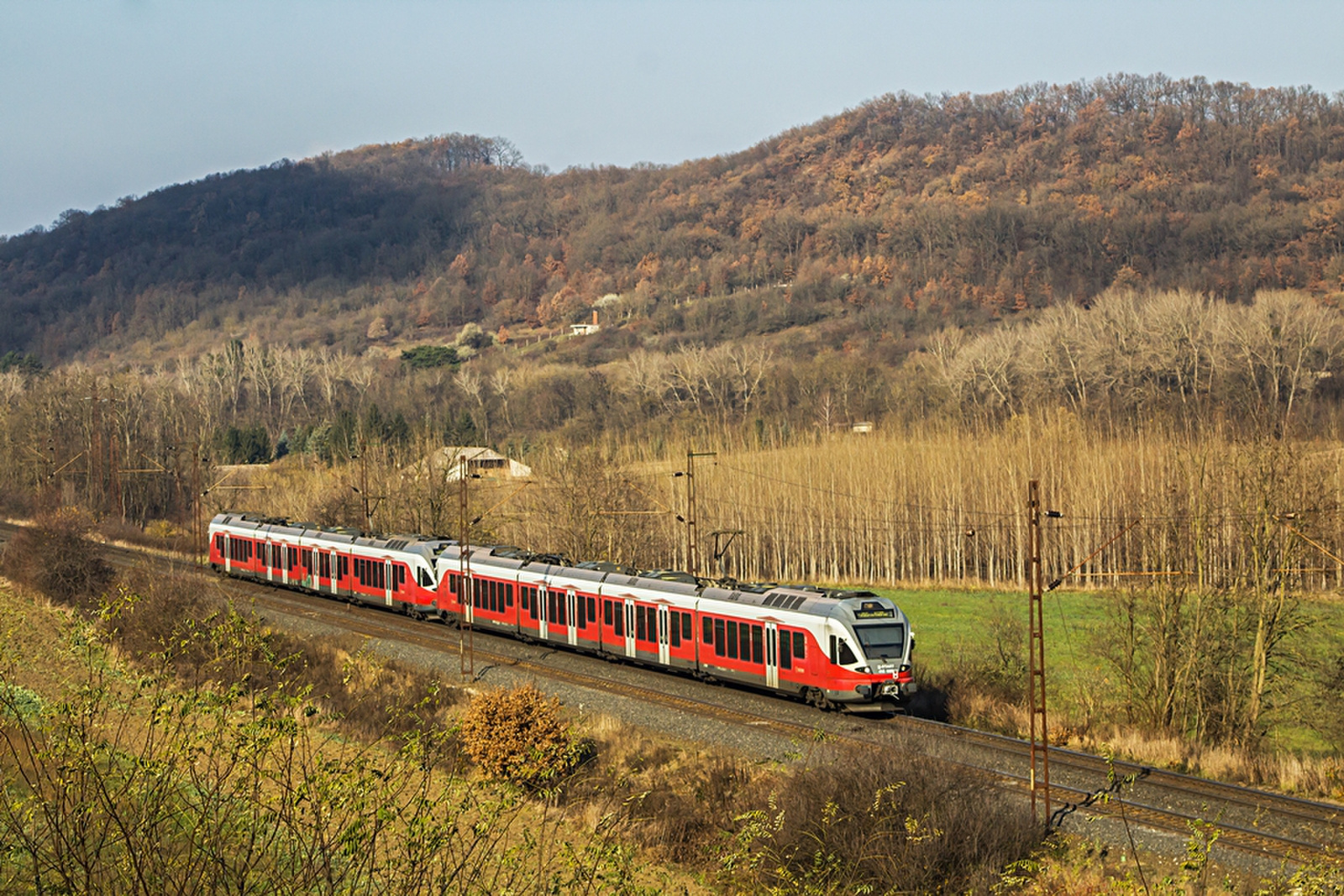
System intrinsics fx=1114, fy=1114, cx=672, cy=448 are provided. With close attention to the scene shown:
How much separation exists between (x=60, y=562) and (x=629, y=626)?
1025 inches

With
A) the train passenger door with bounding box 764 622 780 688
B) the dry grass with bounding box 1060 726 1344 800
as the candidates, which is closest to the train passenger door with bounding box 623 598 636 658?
the train passenger door with bounding box 764 622 780 688

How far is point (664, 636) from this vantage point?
29953mm

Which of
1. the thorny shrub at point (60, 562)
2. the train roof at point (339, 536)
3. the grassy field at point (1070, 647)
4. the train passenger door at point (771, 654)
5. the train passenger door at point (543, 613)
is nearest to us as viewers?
the train passenger door at point (771, 654)

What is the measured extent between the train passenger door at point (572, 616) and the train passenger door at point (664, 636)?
364 cm

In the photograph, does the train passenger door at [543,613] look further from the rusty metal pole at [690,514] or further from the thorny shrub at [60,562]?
the thorny shrub at [60,562]

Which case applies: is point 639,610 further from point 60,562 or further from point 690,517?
point 60,562

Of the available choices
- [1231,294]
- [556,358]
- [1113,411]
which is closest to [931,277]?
[1231,294]

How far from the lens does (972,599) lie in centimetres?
5000

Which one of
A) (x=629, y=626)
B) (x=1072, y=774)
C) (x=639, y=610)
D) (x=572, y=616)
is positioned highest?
(x=639, y=610)

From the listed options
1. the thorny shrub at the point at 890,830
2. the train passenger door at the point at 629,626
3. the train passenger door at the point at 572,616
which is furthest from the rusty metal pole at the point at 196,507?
the thorny shrub at the point at 890,830

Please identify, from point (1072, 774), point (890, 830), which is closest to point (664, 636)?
point (1072, 774)

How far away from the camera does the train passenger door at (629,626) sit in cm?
3095

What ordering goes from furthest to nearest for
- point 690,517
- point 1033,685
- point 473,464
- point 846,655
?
point 473,464
point 690,517
point 846,655
point 1033,685

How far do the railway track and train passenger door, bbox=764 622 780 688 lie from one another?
727 mm
